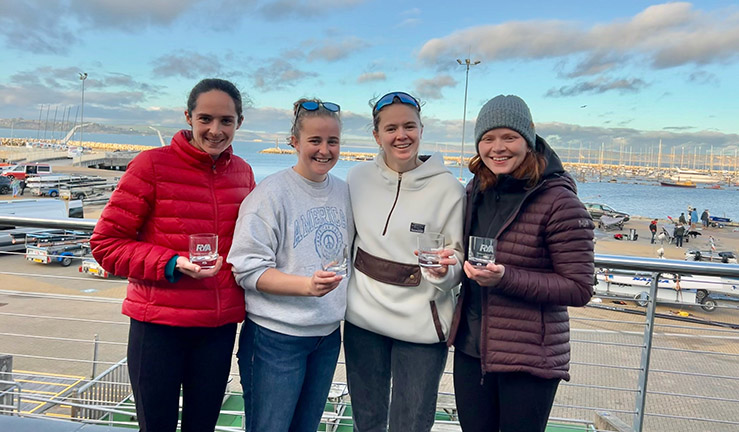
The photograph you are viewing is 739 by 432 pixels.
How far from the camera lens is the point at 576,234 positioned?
1.65 metres

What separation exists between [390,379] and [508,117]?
→ 1214 mm

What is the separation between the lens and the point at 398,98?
1931mm

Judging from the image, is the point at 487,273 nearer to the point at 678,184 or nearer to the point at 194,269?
the point at 194,269

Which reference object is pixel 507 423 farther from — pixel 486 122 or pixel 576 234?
pixel 486 122

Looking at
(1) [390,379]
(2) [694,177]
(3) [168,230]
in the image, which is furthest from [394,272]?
(2) [694,177]

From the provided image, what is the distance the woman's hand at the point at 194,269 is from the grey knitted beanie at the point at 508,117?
113 centimetres

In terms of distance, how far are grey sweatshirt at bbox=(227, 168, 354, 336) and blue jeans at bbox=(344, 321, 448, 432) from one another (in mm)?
179

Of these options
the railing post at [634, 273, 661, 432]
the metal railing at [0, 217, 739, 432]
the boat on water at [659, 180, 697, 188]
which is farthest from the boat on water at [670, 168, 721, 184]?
the railing post at [634, 273, 661, 432]

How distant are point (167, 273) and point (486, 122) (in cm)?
134

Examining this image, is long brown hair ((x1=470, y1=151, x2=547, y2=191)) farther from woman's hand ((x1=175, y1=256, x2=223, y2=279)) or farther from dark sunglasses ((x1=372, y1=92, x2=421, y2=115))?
woman's hand ((x1=175, y1=256, x2=223, y2=279))

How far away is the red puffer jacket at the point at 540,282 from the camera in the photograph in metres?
1.65

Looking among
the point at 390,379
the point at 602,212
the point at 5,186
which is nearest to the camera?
the point at 390,379

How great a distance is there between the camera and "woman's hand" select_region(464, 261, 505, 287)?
1.59 metres

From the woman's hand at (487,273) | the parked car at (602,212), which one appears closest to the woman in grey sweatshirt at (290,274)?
the woman's hand at (487,273)
